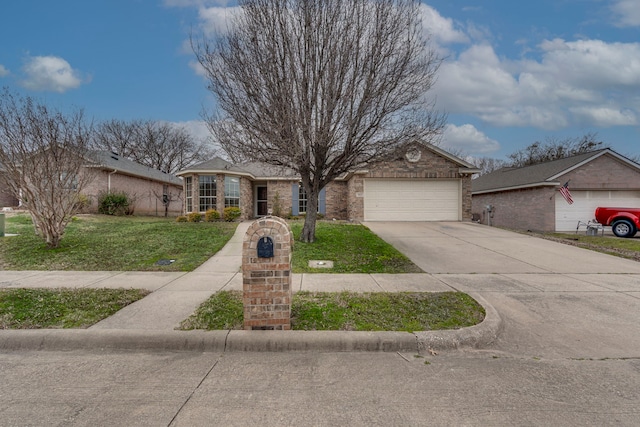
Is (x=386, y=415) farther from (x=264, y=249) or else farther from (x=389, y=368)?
(x=264, y=249)

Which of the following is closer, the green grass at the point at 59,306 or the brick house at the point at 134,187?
the green grass at the point at 59,306

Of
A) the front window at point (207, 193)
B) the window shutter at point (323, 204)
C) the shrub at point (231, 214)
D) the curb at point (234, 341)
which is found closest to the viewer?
the curb at point (234, 341)

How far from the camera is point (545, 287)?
603 cm

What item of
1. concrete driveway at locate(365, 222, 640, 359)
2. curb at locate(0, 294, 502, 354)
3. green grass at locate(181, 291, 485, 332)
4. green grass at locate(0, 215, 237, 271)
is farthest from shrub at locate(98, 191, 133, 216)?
curb at locate(0, 294, 502, 354)

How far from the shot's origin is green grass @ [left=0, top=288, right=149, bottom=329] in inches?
159

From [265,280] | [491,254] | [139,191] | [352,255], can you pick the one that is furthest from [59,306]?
[139,191]

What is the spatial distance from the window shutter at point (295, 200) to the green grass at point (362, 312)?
44.4 ft

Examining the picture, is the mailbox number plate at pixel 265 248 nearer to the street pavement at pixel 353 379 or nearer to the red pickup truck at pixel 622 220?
the street pavement at pixel 353 379

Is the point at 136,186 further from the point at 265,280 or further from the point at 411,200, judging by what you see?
the point at 265,280

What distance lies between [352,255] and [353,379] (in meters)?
5.71

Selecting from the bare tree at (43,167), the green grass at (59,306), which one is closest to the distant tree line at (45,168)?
the bare tree at (43,167)

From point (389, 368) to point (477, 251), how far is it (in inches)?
295

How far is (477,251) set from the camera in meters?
9.53

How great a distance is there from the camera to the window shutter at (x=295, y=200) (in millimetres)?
18797
